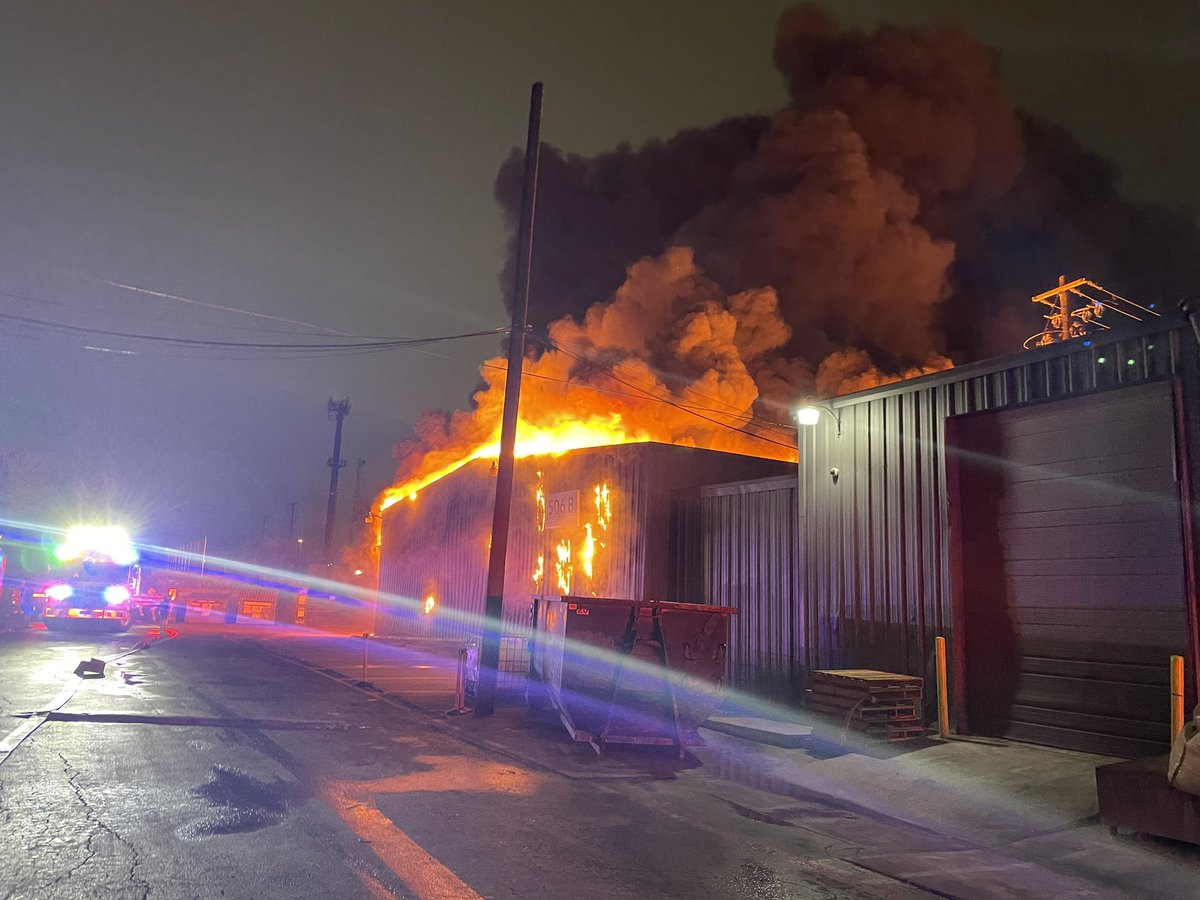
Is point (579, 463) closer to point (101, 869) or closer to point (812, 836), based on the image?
point (812, 836)

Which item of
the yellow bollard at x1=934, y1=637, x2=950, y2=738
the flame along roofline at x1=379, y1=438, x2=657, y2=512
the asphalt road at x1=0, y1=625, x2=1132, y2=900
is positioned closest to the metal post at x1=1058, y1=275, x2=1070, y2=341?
the flame along roofline at x1=379, y1=438, x2=657, y2=512

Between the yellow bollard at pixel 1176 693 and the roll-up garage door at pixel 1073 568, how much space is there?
951 millimetres

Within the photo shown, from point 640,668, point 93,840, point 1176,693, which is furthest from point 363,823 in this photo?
point 1176,693

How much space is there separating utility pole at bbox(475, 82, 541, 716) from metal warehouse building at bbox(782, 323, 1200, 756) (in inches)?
178

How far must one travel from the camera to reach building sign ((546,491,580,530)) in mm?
19169

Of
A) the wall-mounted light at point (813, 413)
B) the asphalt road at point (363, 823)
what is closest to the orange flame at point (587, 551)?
the wall-mounted light at point (813, 413)

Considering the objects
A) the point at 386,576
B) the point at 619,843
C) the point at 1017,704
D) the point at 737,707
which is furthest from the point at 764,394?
the point at 619,843

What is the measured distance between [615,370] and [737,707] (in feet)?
51.1

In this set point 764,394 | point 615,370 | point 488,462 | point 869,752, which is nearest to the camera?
point 869,752

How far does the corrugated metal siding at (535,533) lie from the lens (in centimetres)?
1686

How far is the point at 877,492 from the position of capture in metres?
11.5

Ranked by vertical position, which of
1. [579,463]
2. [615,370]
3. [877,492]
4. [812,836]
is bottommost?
[812,836]

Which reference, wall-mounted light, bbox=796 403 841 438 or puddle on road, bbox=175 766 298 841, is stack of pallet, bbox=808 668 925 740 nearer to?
wall-mounted light, bbox=796 403 841 438

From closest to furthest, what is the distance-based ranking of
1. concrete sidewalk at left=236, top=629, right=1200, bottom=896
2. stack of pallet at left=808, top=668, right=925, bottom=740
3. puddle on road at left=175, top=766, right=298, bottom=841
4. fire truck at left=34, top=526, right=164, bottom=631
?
puddle on road at left=175, top=766, right=298, bottom=841 → concrete sidewalk at left=236, top=629, right=1200, bottom=896 → stack of pallet at left=808, top=668, right=925, bottom=740 → fire truck at left=34, top=526, right=164, bottom=631
